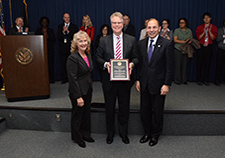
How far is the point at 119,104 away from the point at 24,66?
1.70 meters

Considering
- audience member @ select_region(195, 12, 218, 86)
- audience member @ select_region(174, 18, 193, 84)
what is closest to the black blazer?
audience member @ select_region(174, 18, 193, 84)

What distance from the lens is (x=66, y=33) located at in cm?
465

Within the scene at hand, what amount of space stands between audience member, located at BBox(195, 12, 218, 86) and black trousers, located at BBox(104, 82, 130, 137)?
2901 mm

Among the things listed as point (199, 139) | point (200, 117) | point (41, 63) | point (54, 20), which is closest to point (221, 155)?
point (199, 139)

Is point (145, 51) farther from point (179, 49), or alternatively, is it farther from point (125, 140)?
point (179, 49)

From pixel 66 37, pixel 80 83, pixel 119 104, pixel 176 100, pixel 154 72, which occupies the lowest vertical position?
pixel 176 100

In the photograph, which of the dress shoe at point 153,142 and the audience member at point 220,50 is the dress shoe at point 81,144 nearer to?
the dress shoe at point 153,142

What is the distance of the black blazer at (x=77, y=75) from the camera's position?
7.43ft

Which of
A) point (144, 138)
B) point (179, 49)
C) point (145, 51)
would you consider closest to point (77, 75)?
point (145, 51)

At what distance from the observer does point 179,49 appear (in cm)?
472

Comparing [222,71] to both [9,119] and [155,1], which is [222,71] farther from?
[9,119]

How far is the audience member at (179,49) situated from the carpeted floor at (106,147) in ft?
7.41

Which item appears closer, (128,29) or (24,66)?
(24,66)

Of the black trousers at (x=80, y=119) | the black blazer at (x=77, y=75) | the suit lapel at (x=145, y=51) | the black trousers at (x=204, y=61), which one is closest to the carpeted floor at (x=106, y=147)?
the black trousers at (x=80, y=119)
